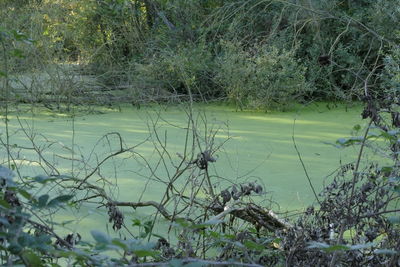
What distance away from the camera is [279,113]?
638cm

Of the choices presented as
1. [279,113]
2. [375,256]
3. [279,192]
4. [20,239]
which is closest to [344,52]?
[279,113]

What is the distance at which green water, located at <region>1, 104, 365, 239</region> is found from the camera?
336cm

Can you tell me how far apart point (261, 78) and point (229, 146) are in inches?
76.4

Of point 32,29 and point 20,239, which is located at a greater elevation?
point 32,29

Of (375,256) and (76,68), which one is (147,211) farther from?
(76,68)

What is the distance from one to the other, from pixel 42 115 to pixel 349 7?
350 centimetres

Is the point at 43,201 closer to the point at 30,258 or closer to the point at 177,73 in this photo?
the point at 30,258

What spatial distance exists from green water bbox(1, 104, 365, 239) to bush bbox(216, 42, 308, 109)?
173 mm

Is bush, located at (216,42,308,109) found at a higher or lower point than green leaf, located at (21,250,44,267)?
higher

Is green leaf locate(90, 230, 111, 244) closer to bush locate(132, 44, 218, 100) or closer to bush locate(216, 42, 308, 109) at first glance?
bush locate(216, 42, 308, 109)

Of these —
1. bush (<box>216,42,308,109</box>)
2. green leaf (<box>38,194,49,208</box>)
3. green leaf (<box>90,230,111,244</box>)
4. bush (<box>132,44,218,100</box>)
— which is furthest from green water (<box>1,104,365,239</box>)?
green leaf (<box>90,230,111,244</box>)

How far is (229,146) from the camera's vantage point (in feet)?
15.2

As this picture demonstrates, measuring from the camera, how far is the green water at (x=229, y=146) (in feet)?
11.0

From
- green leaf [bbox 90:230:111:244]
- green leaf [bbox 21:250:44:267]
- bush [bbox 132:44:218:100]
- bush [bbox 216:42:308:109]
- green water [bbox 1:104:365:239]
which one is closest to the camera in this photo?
green leaf [bbox 90:230:111:244]
